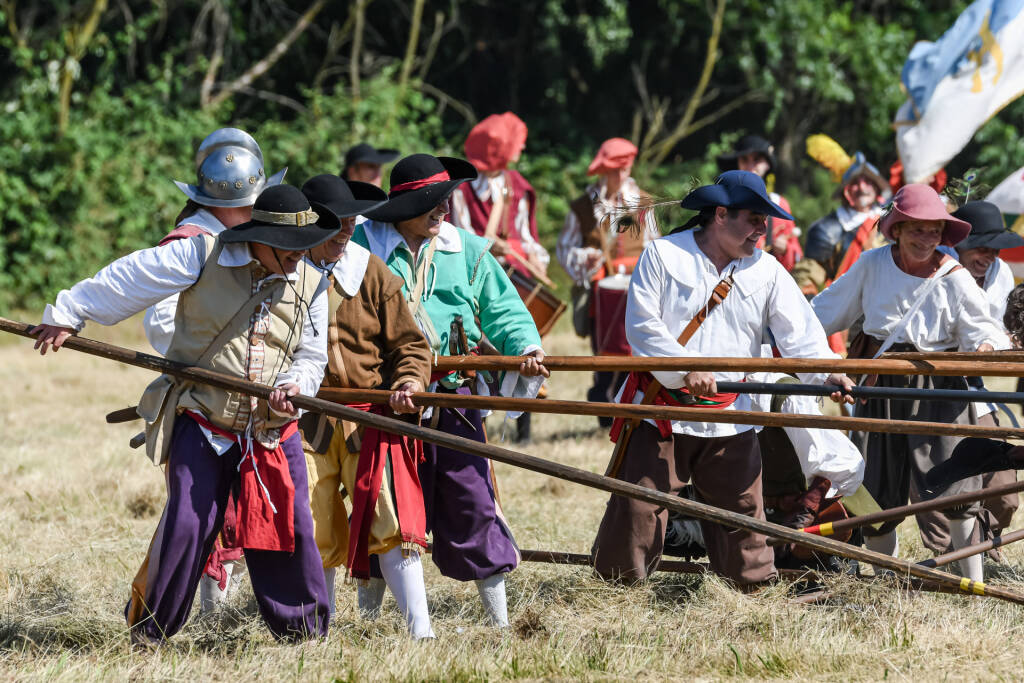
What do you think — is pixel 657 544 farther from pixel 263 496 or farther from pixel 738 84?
pixel 738 84

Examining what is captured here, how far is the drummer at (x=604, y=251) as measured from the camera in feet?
29.3

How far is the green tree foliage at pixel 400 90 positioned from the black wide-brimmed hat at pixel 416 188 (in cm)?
941

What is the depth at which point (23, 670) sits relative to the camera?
13.6 feet

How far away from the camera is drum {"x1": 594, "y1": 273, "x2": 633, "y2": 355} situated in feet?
29.1

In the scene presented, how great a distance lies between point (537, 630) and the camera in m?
4.71

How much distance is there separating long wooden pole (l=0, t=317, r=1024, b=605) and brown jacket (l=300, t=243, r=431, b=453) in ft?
1.19

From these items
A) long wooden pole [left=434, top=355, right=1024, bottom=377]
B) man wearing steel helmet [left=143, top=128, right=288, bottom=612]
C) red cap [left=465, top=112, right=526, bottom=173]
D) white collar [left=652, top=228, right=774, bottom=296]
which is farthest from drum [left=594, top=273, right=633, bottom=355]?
long wooden pole [left=434, top=355, right=1024, bottom=377]

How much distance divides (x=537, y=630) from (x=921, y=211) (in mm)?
2207

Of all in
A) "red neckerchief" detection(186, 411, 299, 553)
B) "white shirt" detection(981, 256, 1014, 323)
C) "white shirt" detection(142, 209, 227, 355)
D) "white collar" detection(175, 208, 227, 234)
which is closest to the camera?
"red neckerchief" detection(186, 411, 299, 553)

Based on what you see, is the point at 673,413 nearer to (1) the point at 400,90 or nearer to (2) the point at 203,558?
(2) the point at 203,558

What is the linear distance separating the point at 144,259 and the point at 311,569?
1144mm

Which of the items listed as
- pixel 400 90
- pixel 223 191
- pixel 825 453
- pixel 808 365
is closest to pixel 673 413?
pixel 808 365

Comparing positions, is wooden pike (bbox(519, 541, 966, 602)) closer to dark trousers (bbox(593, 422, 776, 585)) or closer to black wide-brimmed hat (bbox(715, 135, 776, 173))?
dark trousers (bbox(593, 422, 776, 585))

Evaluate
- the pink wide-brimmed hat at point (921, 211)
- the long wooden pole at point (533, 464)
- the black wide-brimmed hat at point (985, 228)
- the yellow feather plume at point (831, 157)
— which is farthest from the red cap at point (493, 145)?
the long wooden pole at point (533, 464)
